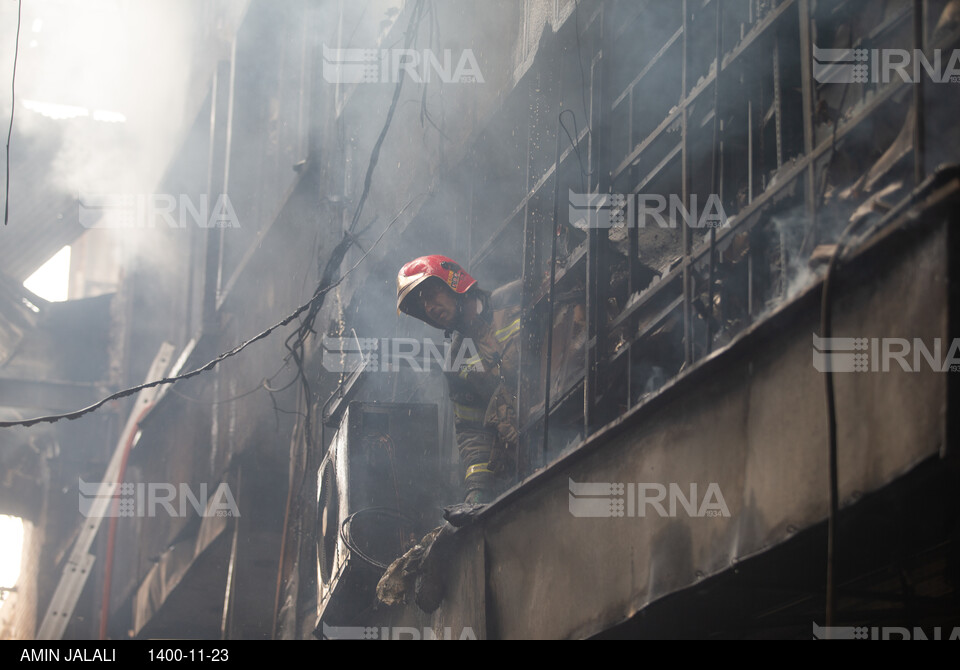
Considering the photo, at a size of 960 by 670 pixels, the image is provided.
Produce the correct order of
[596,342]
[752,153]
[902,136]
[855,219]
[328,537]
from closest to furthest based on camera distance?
[855,219] → [902,136] → [752,153] → [596,342] → [328,537]

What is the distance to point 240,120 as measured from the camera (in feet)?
55.2

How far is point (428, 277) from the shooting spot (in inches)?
285

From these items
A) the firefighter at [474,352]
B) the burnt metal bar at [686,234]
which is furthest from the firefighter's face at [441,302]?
the burnt metal bar at [686,234]

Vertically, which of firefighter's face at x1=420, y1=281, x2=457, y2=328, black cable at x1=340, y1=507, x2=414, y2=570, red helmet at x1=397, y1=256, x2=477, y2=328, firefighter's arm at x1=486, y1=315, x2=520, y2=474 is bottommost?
black cable at x1=340, y1=507, x2=414, y2=570

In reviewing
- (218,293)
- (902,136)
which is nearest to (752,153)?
(902,136)

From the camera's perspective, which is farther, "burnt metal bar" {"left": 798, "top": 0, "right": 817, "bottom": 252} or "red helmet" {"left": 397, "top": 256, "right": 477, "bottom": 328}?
"red helmet" {"left": 397, "top": 256, "right": 477, "bottom": 328}

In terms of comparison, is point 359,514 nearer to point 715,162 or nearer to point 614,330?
point 614,330

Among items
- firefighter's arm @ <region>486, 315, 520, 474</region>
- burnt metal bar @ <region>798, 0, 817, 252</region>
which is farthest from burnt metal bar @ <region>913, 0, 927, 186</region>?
firefighter's arm @ <region>486, 315, 520, 474</region>

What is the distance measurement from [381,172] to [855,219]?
8.17m

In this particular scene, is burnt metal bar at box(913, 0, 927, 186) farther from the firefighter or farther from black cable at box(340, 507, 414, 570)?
black cable at box(340, 507, 414, 570)

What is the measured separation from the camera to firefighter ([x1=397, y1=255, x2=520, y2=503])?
709cm

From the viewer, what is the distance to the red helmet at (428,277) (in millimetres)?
7266

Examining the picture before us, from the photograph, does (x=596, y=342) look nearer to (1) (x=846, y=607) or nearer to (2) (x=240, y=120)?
(1) (x=846, y=607)
